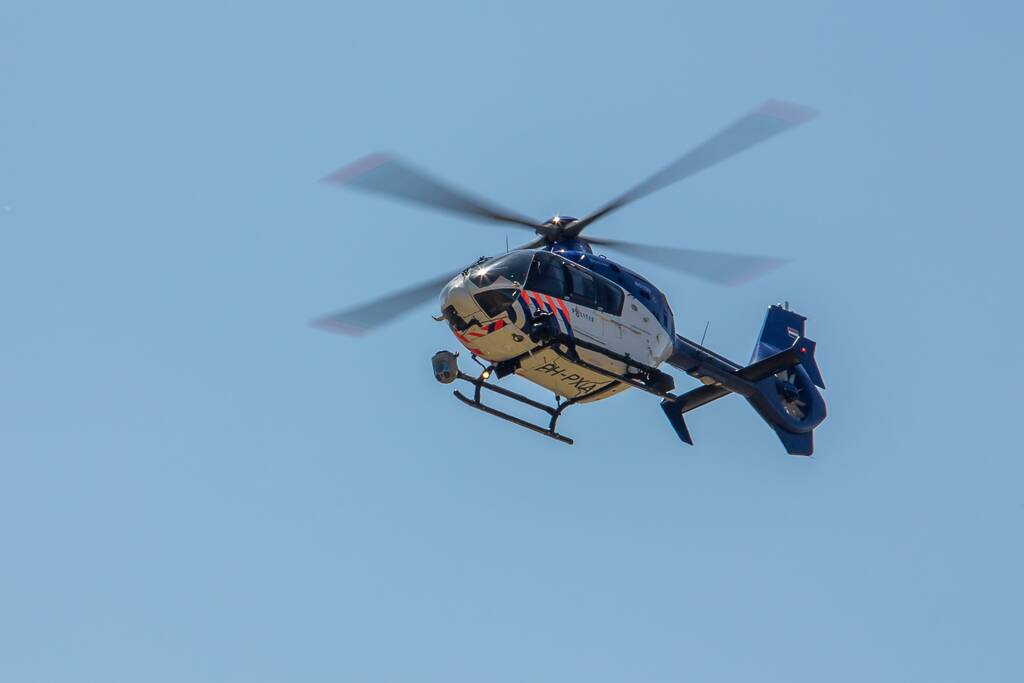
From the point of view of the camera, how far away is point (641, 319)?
741 inches

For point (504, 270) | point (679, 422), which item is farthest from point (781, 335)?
point (504, 270)

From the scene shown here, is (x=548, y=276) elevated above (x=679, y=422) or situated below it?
above

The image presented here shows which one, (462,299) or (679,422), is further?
(679,422)

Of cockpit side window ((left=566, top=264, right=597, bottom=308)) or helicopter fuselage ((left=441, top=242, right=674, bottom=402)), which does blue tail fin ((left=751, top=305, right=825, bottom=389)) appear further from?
cockpit side window ((left=566, top=264, right=597, bottom=308))

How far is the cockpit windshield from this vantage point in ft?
57.9

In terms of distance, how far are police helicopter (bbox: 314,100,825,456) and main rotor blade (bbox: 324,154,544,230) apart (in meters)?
0.01

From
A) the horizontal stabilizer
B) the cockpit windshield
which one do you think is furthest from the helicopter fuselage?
the horizontal stabilizer

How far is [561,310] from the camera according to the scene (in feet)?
58.7

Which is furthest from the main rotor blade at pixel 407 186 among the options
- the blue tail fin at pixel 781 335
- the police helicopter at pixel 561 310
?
the blue tail fin at pixel 781 335

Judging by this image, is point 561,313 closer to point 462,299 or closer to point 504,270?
point 504,270

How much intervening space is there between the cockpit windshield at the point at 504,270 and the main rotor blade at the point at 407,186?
654mm

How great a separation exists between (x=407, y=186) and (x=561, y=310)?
2.16 m

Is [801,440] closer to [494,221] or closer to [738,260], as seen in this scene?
[738,260]

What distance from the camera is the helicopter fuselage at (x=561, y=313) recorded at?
1762 cm
